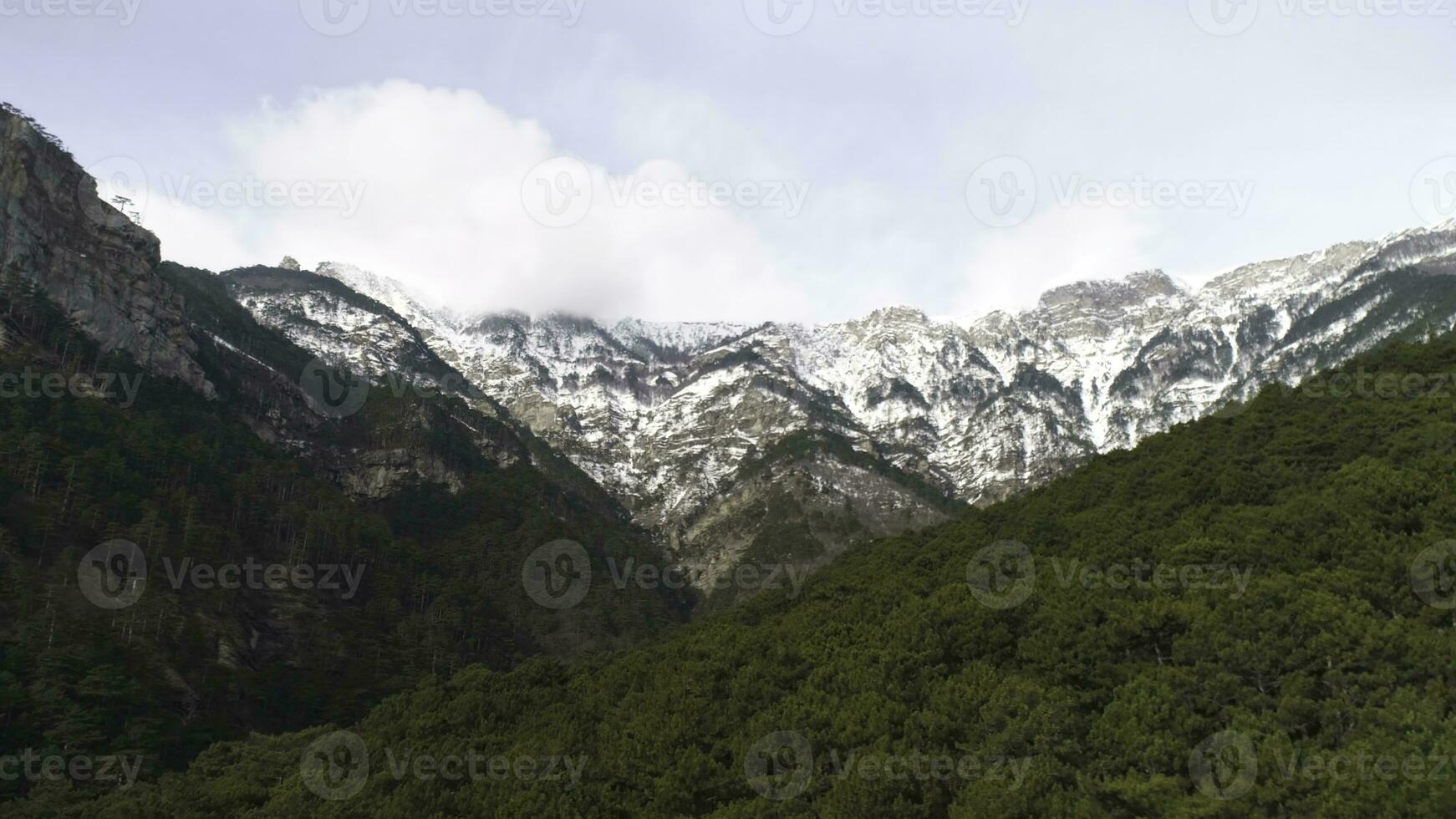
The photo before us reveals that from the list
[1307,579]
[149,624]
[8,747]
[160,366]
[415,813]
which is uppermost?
[160,366]

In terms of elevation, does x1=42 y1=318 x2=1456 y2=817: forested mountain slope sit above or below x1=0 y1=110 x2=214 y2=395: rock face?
below

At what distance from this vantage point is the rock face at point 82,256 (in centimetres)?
14538

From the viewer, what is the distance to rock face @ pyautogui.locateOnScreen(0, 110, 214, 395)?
145 metres

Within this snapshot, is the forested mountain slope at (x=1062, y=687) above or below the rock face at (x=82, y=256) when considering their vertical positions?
below

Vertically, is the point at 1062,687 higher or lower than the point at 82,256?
lower

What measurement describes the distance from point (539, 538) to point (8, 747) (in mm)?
119860

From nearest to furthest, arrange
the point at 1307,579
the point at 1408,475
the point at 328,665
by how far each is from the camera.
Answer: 1. the point at 1307,579
2. the point at 1408,475
3. the point at 328,665

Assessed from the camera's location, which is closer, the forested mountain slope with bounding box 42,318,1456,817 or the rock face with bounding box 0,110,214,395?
the forested mountain slope with bounding box 42,318,1456,817

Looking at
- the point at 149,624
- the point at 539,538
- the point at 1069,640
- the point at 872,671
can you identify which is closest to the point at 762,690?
the point at 872,671

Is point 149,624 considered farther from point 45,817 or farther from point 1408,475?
point 1408,475

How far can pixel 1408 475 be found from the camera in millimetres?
55031

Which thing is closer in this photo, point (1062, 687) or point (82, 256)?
point (1062, 687)

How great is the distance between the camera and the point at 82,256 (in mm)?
155125

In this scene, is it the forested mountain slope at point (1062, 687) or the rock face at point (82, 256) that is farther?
the rock face at point (82, 256)
